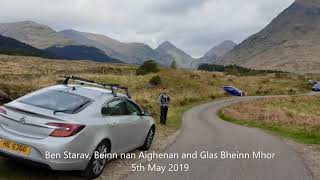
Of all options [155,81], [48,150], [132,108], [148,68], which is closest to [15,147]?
[48,150]

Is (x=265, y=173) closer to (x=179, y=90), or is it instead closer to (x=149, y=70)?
(x=179, y=90)

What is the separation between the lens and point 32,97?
31.0 feet

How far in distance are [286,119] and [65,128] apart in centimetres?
2506

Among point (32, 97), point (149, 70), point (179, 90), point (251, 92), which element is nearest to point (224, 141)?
point (32, 97)

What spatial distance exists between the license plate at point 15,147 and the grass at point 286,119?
42.2 feet

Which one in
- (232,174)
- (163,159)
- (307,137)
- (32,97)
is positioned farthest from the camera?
(307,137)

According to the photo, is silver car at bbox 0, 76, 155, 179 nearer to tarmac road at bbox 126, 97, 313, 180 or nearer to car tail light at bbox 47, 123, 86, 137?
car tail light at bbox 47, 123, 86, 137

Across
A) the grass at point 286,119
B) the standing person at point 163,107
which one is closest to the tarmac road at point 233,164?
the grass at point 286,119

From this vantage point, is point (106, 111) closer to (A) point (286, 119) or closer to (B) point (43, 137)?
(B) point (43, 137)

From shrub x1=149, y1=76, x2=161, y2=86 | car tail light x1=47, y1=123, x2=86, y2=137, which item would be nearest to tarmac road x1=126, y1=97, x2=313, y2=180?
car tail light x1=47, y1=123, x2=86, y2=137

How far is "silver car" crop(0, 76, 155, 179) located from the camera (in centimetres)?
799

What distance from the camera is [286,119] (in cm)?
3069

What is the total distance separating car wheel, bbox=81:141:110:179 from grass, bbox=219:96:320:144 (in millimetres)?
10990

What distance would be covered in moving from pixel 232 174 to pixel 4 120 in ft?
17.5
